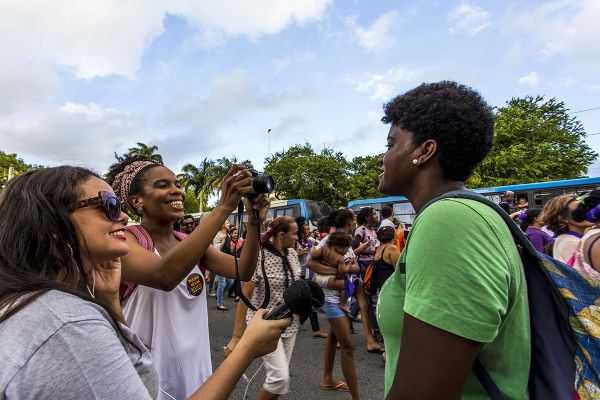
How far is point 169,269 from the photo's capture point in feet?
6.07

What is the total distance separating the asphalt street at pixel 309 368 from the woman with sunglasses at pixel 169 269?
248 centimetres

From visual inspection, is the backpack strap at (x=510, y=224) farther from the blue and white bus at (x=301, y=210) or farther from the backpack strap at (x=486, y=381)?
the blue and white bus at (x=301, y=210)

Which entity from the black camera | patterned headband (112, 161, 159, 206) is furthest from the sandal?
patterned headband (112, 161, 159, 206)

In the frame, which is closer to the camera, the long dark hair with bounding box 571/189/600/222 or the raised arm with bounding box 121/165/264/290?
the raised arm with bounding box 121/165/264/290

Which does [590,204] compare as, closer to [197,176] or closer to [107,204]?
[107,204]

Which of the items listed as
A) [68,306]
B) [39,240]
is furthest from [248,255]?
[68,306]

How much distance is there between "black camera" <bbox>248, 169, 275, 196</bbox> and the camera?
7.16 ft

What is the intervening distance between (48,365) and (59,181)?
571mm

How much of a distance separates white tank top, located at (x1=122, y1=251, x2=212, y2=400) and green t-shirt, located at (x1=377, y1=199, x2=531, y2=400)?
4.46 ft

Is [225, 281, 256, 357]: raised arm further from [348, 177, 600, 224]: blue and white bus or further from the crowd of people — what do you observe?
[348, 177, 600, 224]: blue and white bus

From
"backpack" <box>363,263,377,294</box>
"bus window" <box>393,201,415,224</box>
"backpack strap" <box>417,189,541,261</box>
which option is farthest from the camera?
"bus window" <box>393,201,415,224</box>

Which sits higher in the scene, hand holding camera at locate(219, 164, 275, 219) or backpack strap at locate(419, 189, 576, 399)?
hand holding camera at locate(219, 164, 275, 219)

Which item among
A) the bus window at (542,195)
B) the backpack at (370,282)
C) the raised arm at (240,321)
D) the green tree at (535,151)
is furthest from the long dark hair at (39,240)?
the green tree at (535,151)

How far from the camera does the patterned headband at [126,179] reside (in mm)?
2287
